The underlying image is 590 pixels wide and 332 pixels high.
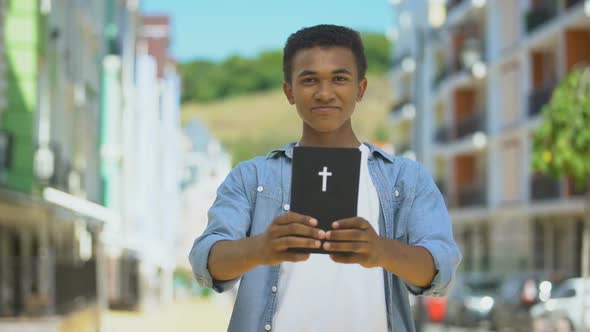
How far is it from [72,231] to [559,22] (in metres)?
18.0

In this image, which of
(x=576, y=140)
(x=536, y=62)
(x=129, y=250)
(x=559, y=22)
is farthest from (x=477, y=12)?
(x=576, y=140)

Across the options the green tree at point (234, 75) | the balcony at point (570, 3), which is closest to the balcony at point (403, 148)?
the balcony at point (570, 3)

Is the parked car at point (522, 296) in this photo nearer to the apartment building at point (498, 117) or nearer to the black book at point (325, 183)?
the apartment building at point (498, 117)

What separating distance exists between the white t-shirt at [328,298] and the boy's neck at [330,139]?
1.21ft

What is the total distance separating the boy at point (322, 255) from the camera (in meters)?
3.65

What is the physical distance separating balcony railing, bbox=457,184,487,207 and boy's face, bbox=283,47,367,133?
5629cm

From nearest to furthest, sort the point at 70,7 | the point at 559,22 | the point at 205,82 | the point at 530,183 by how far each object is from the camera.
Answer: the point at 70,7 → the point at 559,22 → the point at 530,183 → the point at 205,82

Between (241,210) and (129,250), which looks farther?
(129,250)

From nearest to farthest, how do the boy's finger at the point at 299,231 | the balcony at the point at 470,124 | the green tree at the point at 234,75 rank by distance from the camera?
the boy's finger at the point at 299,231, the balcony at the point at 470,124, the green tree at the point at 234,75

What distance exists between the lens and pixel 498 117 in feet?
185

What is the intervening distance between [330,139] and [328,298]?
482 mm

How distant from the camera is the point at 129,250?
178 feet

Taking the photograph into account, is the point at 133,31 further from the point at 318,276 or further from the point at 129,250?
the point at 318,276

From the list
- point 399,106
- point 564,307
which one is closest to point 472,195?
point 399,106
